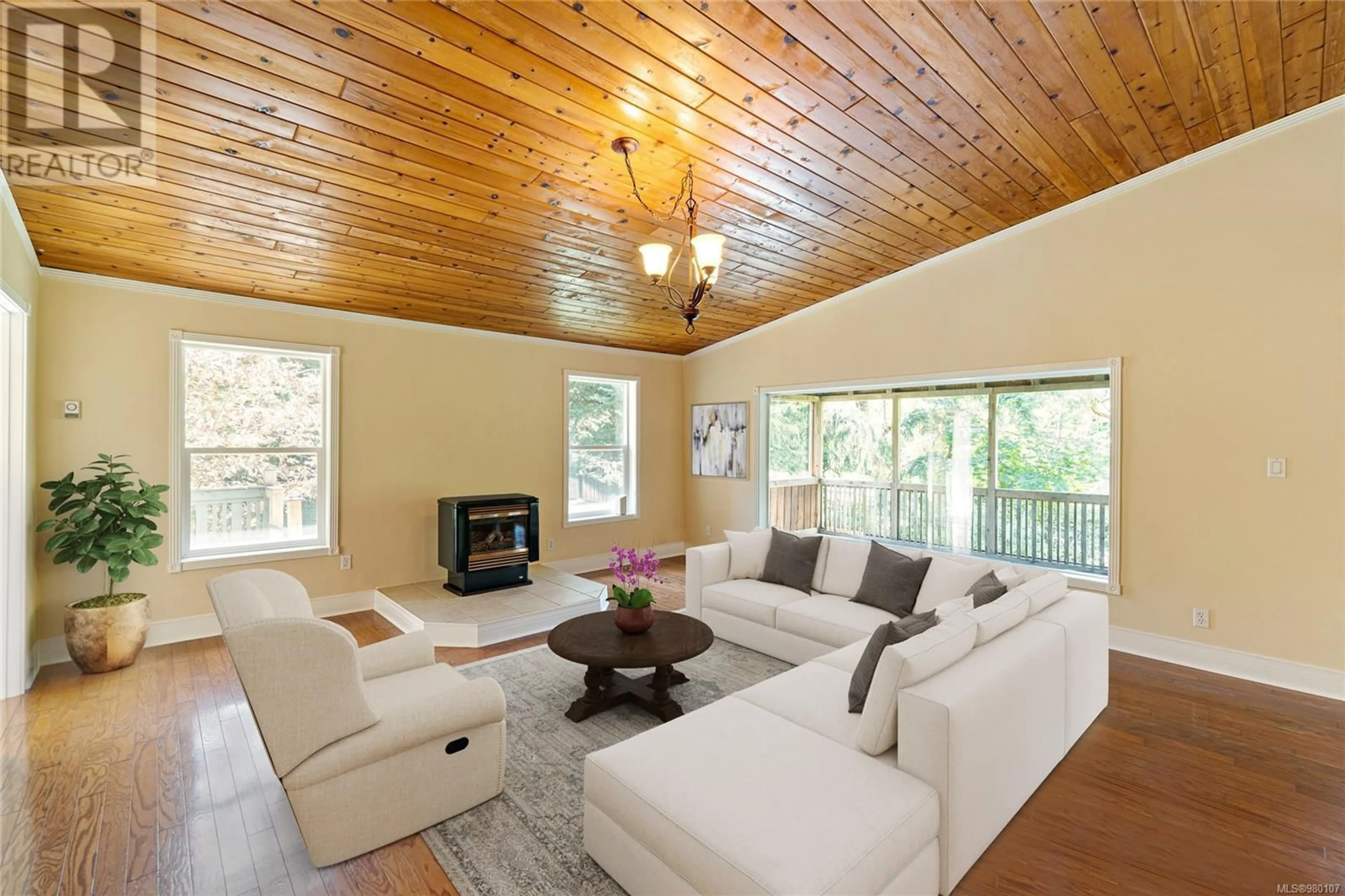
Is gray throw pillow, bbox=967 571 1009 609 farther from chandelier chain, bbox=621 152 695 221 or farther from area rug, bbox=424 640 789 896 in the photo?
chandelier chain, bbox=621 152 695 221

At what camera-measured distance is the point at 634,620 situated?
3.16 meters

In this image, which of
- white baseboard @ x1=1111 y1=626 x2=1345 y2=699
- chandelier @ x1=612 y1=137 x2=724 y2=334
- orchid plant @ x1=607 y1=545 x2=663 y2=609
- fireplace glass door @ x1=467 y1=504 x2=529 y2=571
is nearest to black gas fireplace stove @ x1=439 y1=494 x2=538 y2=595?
fireplace glass door @ x1=467 y1=504 x2=529 y2=571

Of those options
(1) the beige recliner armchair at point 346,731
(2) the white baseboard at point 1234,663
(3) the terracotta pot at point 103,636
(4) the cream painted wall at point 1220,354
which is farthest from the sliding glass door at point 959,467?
(3) the terracotta pot at point 103,636

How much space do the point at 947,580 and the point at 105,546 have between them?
5.15m

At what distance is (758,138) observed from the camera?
3051 mm

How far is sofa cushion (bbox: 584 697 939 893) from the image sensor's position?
1.51 meters

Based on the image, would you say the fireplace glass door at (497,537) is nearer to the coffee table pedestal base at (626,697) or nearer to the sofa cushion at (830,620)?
the coffee table pedestal base at (626,697)

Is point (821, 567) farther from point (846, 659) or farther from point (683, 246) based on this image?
point (683, 246)

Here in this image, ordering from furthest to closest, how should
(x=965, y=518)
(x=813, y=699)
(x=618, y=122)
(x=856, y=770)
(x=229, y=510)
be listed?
(x=965, y=518)
(x=229, y=510)
(x=618, y=122)
(x=813, y=699)
(x=856, y=770)

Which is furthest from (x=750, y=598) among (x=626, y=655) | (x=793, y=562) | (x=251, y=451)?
(x=251, y=451)

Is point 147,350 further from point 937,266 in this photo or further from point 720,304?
point 937,266

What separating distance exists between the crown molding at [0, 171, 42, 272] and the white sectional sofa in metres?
3.68

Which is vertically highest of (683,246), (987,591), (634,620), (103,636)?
(683,246)

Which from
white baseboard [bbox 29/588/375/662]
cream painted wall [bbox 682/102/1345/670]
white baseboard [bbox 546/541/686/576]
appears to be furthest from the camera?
white baseboard [bbox 546/541/686/576]
